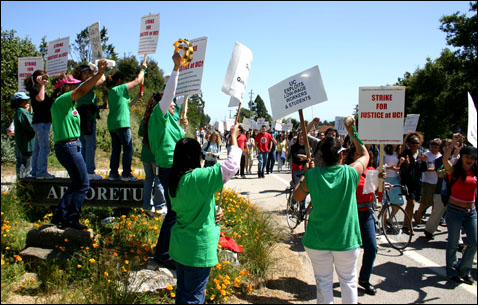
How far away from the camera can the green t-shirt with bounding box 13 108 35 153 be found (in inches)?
291

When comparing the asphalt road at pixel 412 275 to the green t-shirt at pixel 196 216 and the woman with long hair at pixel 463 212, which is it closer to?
the woman with long hair at pixel 463 212

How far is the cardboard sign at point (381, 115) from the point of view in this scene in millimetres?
6008

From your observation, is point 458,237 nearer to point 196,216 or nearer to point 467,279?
point 467,279

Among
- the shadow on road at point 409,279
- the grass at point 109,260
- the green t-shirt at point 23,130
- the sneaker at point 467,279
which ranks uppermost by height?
the green t-shirt at point 23,130

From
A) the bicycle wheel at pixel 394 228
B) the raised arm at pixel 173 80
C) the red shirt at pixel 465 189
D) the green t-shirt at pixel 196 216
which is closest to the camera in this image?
the green t-shirt at pixel 196 216

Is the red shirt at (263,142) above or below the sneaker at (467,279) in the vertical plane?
above

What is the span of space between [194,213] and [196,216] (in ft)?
0.13

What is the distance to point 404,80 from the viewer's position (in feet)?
163

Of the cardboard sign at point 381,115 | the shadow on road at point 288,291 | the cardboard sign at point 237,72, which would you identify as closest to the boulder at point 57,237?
the shadow on road at point 288,291

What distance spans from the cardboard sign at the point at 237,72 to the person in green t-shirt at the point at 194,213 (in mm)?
1684

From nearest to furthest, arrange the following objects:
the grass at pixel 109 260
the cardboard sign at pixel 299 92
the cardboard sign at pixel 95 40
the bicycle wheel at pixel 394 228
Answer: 1. the grass at pixel 109 260
2. the cardboard sign at pixel 299 92
3. the bicycle wheel at pixel 394 228
4. the cardboard sign at pixel 95 40

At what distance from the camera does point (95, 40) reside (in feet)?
23.9

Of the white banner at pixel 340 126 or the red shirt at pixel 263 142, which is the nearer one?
the white banner at pixel 340 126

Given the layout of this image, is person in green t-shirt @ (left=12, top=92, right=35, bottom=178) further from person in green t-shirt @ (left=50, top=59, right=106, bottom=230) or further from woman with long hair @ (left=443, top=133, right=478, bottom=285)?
woman with long hair @ (left=443, top=133, right=478, bottom=285)
